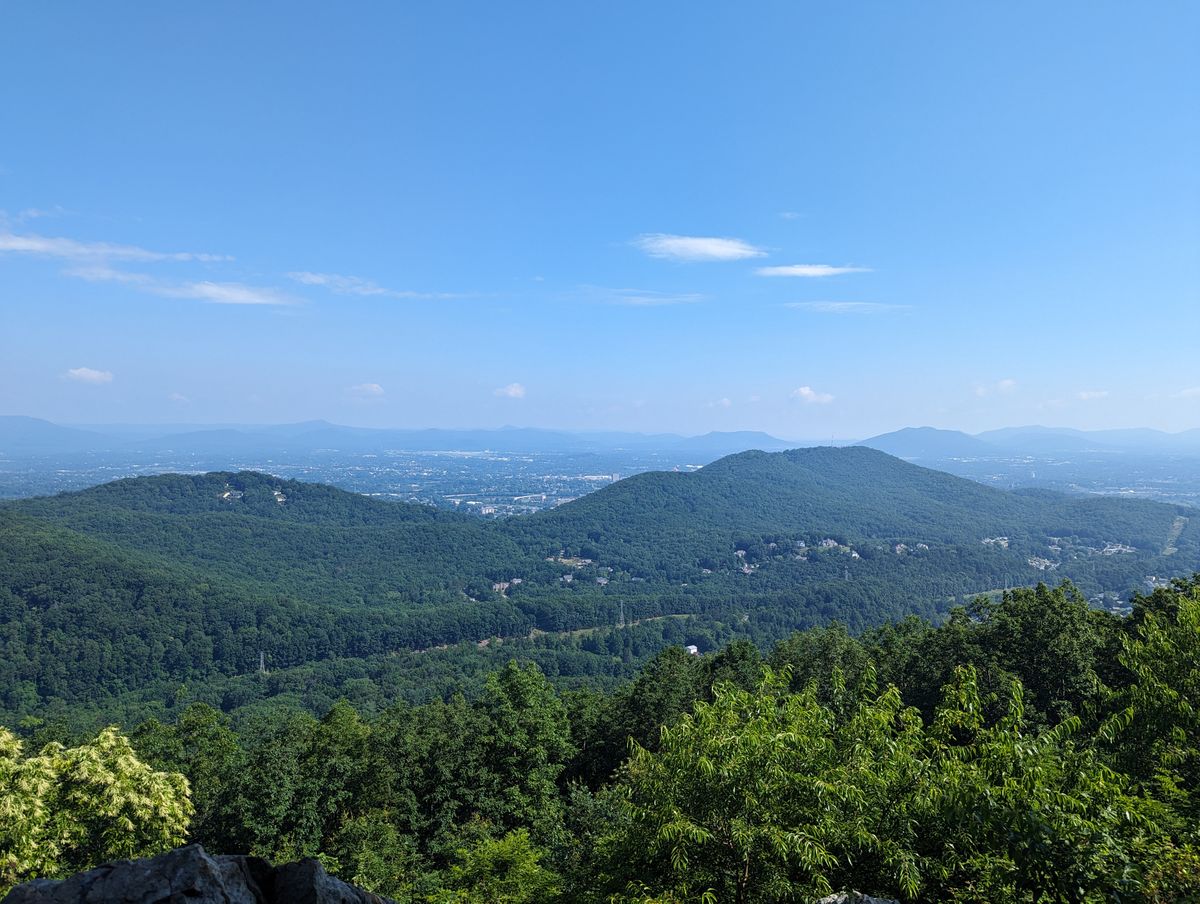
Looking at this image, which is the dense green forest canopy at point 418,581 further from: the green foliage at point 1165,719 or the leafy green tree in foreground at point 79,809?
the green foliage at point 1165,719

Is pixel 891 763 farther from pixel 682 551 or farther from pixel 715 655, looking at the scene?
pixel 682 551

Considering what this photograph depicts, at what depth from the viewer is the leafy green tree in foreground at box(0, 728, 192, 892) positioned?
12.1m

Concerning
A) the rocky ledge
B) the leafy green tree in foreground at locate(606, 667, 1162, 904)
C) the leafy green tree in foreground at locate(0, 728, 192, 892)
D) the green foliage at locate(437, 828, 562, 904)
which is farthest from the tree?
the leafy green tree in foreground at locate(0, 728, 192, 892)

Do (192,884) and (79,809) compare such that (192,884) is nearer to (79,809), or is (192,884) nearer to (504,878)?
(504,878)

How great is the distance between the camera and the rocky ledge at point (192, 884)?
482cm

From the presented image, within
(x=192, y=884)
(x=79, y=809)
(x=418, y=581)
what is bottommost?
(x=418, y=581)

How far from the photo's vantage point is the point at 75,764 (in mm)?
13688

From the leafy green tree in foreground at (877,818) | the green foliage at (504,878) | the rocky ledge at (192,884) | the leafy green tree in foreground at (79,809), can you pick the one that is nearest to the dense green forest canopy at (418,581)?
the green foliage at (504,878)

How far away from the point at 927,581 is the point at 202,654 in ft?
463

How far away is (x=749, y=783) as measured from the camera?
7.70 metres

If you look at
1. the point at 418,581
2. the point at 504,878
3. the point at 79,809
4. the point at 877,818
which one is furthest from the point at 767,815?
the point at 418,581

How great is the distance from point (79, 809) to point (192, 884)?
1290 centimetres

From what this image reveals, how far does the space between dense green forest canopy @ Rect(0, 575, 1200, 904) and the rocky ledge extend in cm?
384

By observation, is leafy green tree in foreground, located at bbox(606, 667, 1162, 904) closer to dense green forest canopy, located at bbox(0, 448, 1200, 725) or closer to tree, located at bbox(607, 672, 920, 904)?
tree, located at bbox(607, 672, 920, 904)
